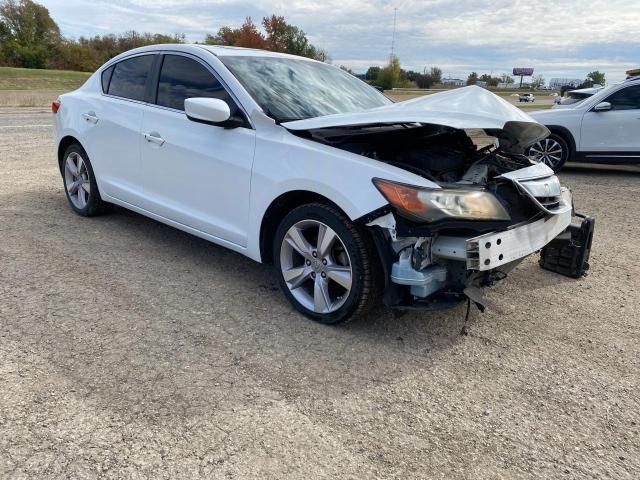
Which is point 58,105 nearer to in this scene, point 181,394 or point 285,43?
point 181,394

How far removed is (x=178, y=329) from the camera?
329 cm

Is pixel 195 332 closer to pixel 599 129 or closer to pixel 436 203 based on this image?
pixel 436 203

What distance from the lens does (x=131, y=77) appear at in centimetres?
486

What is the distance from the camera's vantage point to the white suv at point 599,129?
8883 millimetres

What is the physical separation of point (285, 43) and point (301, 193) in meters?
89.2

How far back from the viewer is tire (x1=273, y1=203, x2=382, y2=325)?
3118 mm

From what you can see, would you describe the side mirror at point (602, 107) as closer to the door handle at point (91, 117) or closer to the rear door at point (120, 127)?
the rear door at point (120, 127)

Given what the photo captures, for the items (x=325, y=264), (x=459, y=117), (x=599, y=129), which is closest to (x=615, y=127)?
(x=599, y=129)

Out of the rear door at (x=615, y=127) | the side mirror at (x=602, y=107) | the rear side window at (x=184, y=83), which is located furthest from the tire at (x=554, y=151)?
the rear side window at (x=184, y=83)

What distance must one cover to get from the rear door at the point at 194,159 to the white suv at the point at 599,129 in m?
6.53

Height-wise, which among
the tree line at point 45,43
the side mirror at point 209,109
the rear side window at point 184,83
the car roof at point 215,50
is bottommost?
the side mirror at point 209,109

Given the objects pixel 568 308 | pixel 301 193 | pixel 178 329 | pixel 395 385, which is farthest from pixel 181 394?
pixel 568 308

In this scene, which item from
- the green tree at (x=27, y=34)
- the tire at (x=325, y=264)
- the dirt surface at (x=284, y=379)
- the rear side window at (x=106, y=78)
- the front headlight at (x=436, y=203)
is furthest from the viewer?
the green tree at (x=27, y=34)

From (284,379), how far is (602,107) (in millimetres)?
8556
